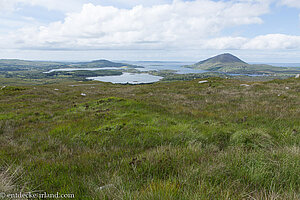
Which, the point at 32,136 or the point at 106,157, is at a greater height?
the point at 106,157

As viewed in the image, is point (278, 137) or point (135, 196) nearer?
point (135, 196)

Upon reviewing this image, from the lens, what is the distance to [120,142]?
5766 millimetres

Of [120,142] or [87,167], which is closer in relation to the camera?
[87,167]

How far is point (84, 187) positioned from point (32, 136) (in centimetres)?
574

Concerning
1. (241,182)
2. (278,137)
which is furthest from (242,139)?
(241,182)

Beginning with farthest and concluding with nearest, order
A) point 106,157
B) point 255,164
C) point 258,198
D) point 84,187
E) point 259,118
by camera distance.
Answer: point 259,118 < point 106,157 < point 255,164 < point 84,187 < point 258,198

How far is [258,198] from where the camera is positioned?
2.29 meters

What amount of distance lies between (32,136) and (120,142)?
170 inches


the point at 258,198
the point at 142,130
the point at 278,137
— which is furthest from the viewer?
the point at 142,130

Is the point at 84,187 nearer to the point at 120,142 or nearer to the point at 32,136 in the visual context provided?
the point at 120,142

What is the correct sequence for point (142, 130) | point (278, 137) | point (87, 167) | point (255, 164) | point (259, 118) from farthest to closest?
point (259, 118) → point (142, 130) → point (278, 137) → point (87, 167) → point (255, 164)

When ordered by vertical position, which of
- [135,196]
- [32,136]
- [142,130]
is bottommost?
[32,136]

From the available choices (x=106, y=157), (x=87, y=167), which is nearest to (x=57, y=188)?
(x=87, y=167)

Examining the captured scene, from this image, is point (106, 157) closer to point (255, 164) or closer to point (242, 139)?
point (255, 164)
